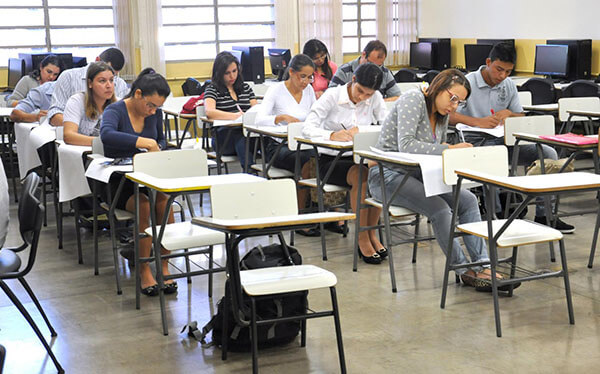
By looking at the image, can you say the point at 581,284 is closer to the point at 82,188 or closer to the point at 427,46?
the point at 82,188

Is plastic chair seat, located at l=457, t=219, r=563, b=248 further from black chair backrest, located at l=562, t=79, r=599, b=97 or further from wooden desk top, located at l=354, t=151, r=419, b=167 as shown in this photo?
black chair backrest, located at l=562, t=79, r=599, b=97

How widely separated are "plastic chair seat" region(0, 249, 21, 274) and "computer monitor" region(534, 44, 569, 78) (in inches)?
259

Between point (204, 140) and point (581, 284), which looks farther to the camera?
point (204, 140)

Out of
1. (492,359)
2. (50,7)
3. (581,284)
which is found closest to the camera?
(492,359)

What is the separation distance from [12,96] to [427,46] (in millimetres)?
5777

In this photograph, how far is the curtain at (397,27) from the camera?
11164 mm

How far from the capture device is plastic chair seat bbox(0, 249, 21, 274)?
9.37 feet

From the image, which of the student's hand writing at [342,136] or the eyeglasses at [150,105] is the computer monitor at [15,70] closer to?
the eyeglasses at [150,105]

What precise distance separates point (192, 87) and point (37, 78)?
7.95ft

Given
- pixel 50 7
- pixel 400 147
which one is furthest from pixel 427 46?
pixel 400 147

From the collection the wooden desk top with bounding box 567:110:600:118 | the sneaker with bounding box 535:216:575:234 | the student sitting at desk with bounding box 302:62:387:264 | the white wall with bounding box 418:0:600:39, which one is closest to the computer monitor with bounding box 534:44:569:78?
the white wall with bounding box 418:0:600:39

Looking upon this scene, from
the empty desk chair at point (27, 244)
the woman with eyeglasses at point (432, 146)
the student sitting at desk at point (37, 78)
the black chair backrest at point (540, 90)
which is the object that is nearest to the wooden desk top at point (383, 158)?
the woman with eyeglasses at point (432, 146)

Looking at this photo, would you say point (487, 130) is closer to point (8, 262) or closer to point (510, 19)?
point (8, 262)

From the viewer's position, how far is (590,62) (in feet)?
26.2
